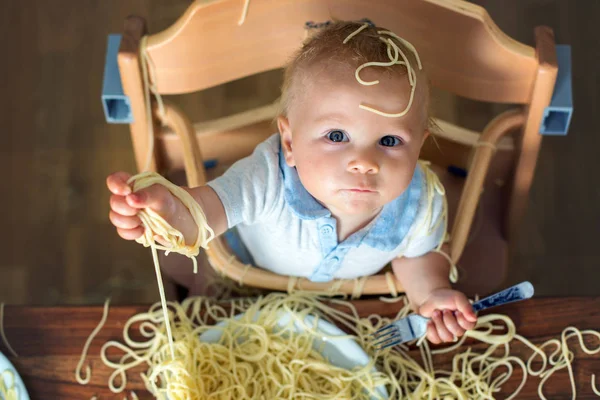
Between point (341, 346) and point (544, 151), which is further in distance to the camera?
point (544, 151)

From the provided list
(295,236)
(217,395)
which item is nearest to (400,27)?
(295,236)

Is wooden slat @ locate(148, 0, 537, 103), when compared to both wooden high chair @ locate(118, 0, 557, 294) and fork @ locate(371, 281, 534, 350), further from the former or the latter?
fork @ locate(371, 281, 534, 350)

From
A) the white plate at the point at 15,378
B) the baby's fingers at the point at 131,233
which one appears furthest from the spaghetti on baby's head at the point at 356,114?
the white plate at the point at 15,378

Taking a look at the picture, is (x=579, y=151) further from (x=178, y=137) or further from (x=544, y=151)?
(x=178, y=137)

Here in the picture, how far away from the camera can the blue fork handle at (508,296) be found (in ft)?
2.80

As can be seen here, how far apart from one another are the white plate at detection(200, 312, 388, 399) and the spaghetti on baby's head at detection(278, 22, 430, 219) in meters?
0.18

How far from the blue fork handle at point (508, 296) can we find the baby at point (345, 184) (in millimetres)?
18

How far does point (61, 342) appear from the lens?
3.05ft

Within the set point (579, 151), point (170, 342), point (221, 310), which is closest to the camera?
point (170, 342)

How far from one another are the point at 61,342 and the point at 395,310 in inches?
17.9

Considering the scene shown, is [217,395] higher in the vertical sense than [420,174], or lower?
lower

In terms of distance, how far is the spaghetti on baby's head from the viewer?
2.70 ft

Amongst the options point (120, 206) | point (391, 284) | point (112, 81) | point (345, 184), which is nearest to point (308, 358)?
point (391, 284)

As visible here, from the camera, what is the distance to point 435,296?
97 cm
